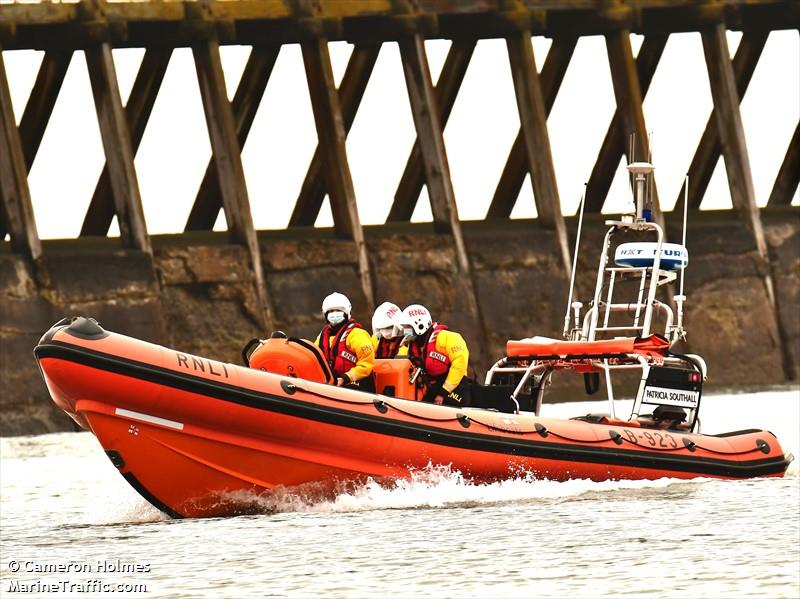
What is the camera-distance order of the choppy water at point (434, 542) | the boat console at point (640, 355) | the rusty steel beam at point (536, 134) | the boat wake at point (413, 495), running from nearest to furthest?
the choppy water at point (434, 542) < the boat wake at point (413, 495) < the boat console at point (640, 355) < the rusty steel beam at point (536, 134)

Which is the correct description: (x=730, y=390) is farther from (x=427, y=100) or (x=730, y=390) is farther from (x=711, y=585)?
(x=711, y=585)

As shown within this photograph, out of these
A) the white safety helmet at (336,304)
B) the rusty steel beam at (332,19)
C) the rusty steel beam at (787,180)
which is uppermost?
the rusty steel beam at (332,19)

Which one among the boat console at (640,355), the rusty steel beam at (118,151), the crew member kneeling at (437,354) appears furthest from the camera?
the rusty steel beam at (118,151)

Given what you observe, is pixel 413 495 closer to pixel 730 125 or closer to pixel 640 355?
pixel 640 355

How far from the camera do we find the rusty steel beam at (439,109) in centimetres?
2127

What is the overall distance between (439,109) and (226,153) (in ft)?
12.5

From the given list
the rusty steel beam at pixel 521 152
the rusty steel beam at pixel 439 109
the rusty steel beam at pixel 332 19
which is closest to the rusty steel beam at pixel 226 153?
the rusty steel beam at pixel 332 19

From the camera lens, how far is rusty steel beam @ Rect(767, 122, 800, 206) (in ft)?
77.4

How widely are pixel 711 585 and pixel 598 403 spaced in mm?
10752

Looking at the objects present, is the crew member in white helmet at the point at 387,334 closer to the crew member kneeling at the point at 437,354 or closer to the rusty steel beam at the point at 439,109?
the crew member kneeling at the point at 437,354

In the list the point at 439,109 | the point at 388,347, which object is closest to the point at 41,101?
the point at 439,109

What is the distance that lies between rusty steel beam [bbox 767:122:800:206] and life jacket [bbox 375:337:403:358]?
11499 mm

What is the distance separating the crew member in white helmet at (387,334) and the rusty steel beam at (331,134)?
6028 millimetres

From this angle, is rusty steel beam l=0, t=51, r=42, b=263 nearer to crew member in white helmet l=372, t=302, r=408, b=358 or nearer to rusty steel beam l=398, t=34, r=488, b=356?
rusty steel beam l=398, t=34, r=488, b=356
